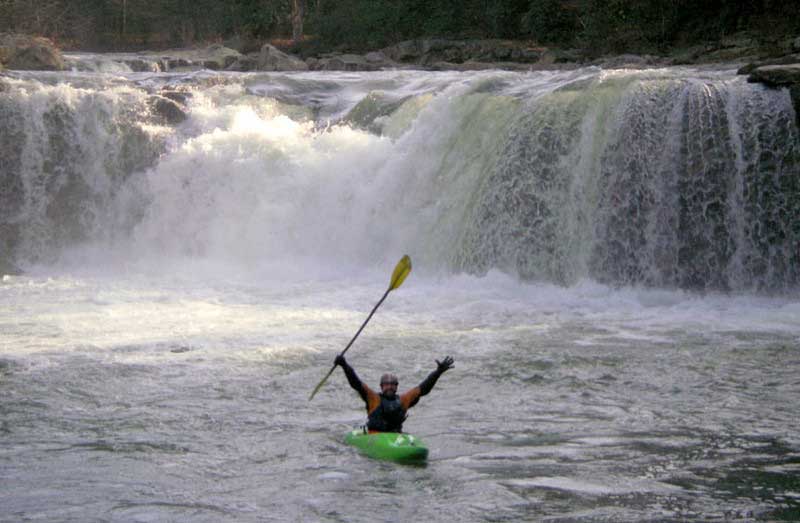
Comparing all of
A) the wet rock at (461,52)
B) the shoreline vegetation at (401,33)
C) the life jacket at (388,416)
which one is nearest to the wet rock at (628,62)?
the shoreline vegetation at (401,33)

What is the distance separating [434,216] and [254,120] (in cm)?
316

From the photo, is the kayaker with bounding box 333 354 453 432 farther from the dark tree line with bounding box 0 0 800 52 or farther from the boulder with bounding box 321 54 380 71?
the boulder with bounding box 321 54 380 71

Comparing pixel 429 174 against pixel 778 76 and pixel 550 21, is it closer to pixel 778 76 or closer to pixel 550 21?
pixel 778 76

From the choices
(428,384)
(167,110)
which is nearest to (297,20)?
(167,110)

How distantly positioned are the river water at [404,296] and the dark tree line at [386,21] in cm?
785

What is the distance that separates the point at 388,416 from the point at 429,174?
289 inches

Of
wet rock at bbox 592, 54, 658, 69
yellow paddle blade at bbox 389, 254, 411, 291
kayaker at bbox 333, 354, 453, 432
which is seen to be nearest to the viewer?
kayaker at bbox 333, 354, 453, 432

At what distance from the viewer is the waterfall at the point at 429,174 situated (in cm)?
1171

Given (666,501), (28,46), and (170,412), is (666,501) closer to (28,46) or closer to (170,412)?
(170,412)

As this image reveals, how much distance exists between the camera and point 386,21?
1183 inches

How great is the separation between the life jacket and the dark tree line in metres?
17.6

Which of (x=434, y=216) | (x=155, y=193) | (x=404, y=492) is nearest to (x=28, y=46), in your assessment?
(x=155, y=193)

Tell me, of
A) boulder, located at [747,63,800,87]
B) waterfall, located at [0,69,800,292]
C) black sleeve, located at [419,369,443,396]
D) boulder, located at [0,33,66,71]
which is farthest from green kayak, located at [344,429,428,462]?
boulder, located at [0,33,66,71]

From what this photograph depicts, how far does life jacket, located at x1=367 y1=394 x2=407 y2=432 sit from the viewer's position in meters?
6.38
